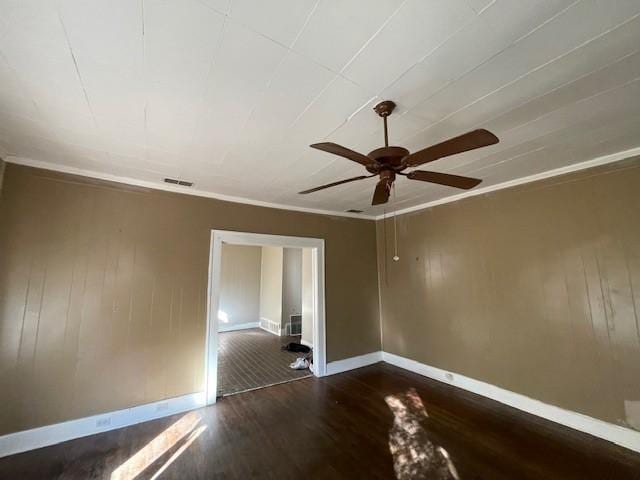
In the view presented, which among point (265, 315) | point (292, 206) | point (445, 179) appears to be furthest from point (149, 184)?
point (265, 315)

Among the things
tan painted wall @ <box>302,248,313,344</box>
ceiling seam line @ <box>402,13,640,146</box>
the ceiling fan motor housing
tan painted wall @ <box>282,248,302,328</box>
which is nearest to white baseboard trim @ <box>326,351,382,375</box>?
tan painted wall @ <box>302,248,313,344</box>

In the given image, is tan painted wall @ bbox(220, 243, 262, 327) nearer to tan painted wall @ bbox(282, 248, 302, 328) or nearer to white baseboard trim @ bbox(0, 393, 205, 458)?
tan painted wall @ bbox(282, 248, 302, 328)

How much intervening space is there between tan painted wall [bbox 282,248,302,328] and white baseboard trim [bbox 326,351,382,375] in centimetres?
265

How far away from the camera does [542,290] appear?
289cm

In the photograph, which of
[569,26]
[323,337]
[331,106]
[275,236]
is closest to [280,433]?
[323,337]

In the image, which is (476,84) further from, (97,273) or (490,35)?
(97,273)

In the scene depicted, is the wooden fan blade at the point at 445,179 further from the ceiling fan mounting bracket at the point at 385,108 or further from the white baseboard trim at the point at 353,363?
the white baseboard trim at the point at 353,363

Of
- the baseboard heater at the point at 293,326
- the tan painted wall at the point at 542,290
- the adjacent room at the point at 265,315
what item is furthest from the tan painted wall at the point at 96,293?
the baseboard heater at the point at 293,326

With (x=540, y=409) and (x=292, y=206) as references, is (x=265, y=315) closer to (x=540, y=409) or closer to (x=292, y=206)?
(x=292, y=206)

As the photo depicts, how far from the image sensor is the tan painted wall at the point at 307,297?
5.26 metres

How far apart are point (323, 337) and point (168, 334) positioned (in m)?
2.18

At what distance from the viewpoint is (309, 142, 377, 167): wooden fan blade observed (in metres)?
1.41

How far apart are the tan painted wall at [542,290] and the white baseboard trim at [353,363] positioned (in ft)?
2.41

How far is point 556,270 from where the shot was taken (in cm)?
280
